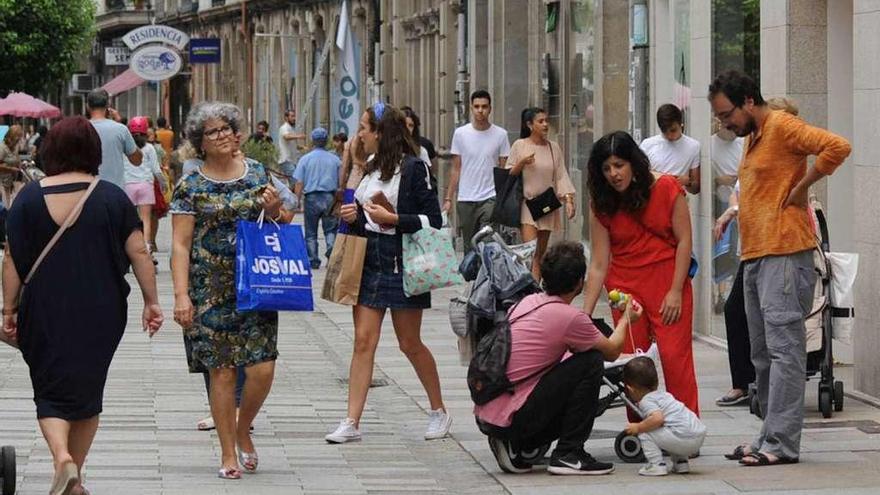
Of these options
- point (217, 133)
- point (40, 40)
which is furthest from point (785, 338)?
point (40, 40)

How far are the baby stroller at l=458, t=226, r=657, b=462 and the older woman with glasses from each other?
1.16 m

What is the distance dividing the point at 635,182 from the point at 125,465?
2.72 metres

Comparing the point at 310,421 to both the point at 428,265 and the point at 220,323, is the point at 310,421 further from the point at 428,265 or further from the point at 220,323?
the point at 220,323

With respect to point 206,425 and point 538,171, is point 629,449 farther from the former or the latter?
point 538,171

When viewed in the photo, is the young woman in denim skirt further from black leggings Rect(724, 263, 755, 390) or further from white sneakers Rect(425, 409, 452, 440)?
black leggings Rect(724, 263, 755, 390)

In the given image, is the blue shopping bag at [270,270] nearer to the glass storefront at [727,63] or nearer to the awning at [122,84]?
the glass storefront at [727,63]

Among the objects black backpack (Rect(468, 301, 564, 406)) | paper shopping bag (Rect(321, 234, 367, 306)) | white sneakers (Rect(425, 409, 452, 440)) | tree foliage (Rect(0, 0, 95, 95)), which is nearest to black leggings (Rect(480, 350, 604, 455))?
black backpack (Rect(468, 301, 564, 406))

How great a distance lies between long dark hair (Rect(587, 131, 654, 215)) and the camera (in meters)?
10.1

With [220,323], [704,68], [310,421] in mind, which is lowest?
[310,421]

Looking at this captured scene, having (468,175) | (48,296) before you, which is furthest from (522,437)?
(468,175)

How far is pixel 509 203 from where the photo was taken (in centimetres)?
1766

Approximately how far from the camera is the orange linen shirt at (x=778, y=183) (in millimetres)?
9875

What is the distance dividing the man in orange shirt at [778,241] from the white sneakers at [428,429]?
6.06 ft

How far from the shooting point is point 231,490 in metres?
9.60
